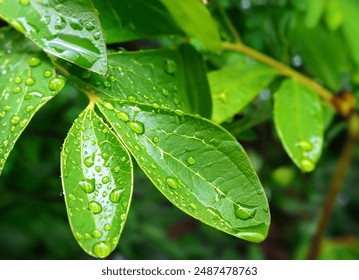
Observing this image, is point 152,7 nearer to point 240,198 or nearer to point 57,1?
point 57,1

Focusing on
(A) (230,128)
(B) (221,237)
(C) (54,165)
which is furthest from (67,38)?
(B) (221,237)

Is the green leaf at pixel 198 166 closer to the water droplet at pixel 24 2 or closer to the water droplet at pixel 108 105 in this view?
the water droplet at pixel 108 105

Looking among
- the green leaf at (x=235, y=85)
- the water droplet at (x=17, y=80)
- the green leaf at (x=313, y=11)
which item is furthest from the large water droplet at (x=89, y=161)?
the green leaf at (x=313, y=11)

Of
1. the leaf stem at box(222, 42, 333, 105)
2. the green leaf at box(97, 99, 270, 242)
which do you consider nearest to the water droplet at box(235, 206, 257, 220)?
the green leaf at box(97, 99, 270, 242)

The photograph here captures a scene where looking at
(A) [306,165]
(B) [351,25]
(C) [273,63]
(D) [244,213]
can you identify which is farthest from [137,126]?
(B) [351,25]

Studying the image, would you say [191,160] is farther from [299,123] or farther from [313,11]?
[313,11]

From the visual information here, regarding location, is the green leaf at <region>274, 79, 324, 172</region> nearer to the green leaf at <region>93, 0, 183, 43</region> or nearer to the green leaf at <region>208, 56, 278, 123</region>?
the green leaf at <region>208, 56, 278, 123</region>
